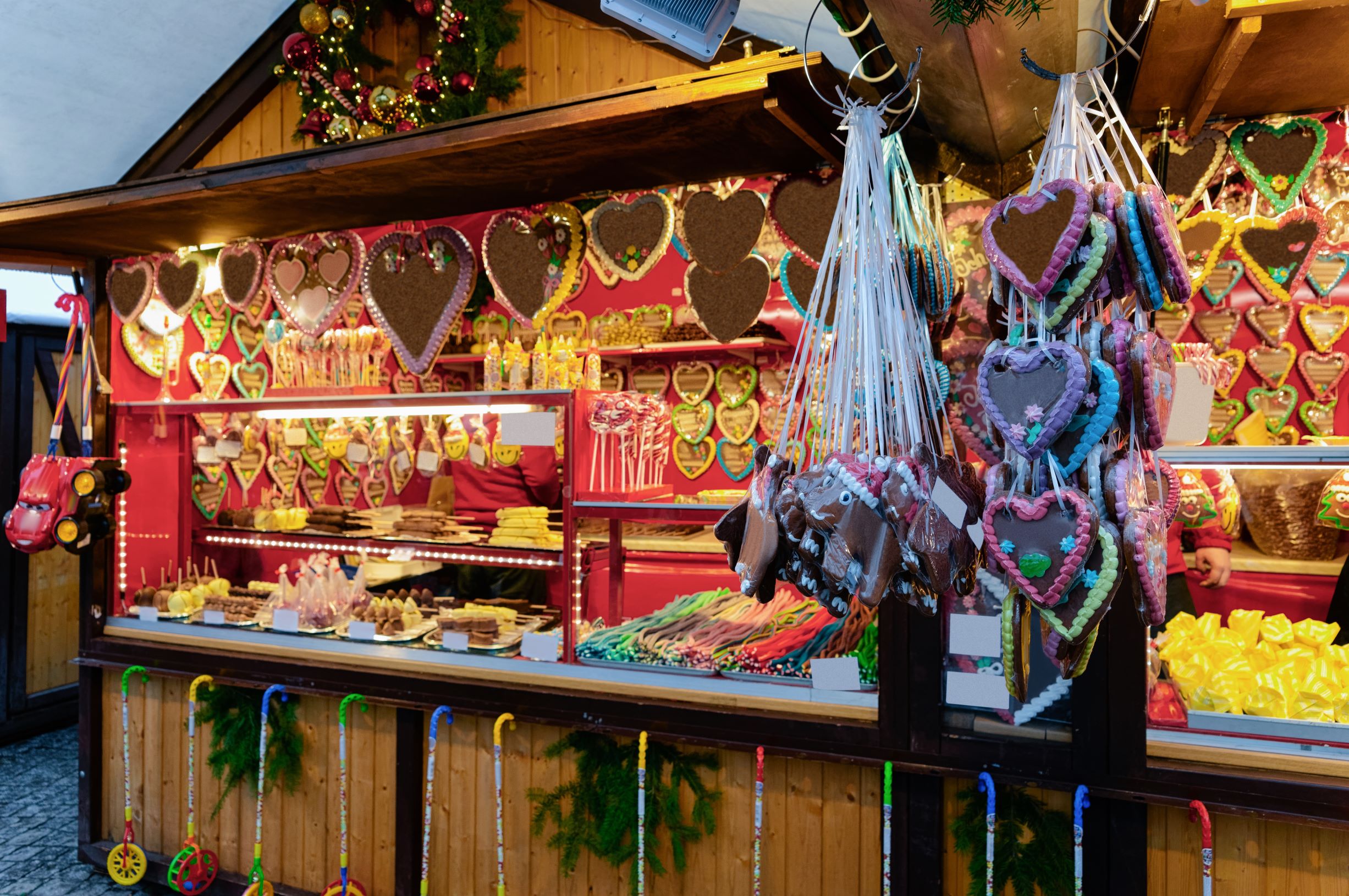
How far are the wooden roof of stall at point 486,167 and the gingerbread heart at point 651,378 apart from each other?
2198mm

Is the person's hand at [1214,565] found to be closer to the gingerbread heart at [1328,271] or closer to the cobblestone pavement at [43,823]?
the gingerbread heart at [1328,271]

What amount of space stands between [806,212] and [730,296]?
33 cm

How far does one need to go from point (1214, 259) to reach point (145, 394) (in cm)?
455

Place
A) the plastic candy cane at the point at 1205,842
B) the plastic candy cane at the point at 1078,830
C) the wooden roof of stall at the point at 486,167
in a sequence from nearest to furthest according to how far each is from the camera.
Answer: the plastic candy cane at the point at 1205,842
the plastic candy cane at the point at 1078,830
the wooden roof of stall at the point at 486,167

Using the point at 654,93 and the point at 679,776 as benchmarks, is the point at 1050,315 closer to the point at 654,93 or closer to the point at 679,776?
the point at 654,93

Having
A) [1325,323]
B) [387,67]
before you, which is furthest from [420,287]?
[1325,323]

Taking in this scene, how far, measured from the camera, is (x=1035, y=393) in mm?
1314

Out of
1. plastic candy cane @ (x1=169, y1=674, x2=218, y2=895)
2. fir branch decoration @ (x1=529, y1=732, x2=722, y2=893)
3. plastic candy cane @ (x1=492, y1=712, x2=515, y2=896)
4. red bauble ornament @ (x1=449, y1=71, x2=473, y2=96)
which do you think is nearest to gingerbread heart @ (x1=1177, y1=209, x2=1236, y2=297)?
fir branch decoration @ (x1=529, y1=732, x2=722, y2=893)

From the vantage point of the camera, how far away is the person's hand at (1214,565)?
3578 mm

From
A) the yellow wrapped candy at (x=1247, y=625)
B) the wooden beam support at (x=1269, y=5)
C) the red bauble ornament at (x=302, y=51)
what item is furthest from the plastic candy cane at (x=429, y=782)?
the red bauble ornament at (x=302, y=51)

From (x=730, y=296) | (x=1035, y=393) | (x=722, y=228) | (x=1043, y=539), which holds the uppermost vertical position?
(x=722, y=228)

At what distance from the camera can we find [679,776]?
278 cm

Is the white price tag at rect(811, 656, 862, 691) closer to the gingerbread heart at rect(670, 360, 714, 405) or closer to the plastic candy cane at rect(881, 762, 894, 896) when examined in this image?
the plastic candy cane at rect(881, 762, 894, 896)

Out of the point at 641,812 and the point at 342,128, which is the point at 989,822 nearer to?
the point at 641,812
